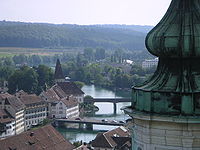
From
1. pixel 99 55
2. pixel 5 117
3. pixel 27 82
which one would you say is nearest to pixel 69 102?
pixel 5 117

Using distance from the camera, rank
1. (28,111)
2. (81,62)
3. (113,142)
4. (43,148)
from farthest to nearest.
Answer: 1. (81,62)
2. (28,111)
3. (113,142)
4. (43,148)

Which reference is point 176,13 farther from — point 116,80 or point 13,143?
point 116,80

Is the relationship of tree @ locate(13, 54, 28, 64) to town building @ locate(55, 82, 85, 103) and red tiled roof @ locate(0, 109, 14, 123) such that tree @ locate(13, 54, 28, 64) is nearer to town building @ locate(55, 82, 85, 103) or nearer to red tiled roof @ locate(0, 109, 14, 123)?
town building @ locate(55, 82, 85, 103)

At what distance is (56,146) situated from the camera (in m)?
25.9

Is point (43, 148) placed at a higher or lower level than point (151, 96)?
lower

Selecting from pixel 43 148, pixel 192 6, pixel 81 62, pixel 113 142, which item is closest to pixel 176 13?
pixel 192 6

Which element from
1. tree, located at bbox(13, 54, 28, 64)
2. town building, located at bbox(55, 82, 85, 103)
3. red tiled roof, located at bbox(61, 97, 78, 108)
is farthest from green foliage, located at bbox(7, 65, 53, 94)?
tree, located at bbox(13, 54, 28, 64)

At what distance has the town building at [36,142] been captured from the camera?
83.6 ft

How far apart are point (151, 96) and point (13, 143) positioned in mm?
22780

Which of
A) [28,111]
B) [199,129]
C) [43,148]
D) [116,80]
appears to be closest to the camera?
[199,129]

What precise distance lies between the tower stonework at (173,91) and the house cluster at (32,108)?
37797 mm

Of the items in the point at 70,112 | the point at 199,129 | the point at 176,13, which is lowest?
the point at 70,112

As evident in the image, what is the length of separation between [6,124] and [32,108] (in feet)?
28.3

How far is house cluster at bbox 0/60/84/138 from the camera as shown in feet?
143
